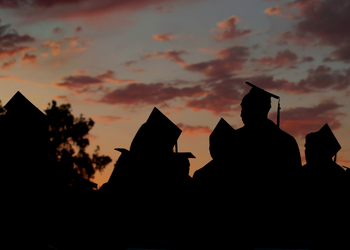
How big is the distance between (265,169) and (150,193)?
275 centimetres

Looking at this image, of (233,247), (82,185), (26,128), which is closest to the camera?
(233,247)

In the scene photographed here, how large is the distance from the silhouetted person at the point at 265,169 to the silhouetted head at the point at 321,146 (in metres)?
3.43

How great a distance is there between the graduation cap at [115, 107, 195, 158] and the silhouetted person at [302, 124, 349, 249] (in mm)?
3171

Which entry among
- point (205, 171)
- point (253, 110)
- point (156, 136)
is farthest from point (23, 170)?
point (253, 110)

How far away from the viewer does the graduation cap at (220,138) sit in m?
12.1

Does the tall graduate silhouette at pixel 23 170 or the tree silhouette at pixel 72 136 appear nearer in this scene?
the tall graduate silhouette at pixel 23 170

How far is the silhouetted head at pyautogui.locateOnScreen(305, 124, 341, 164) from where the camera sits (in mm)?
13070

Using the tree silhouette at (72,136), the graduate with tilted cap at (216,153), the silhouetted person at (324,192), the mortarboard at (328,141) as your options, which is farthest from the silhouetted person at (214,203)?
the tree silhouette at (72,136)

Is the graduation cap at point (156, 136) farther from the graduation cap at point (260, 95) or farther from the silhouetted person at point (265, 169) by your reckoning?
the graduation cap at point (260, 95)

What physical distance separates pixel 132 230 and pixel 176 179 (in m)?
1.53

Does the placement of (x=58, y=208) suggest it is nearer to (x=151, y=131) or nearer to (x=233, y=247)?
(x=151, y=131)

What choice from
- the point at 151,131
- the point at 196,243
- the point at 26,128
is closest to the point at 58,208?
the point at 26,128

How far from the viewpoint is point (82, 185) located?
54.9ft

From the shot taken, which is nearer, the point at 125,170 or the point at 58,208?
the point at 125,170
